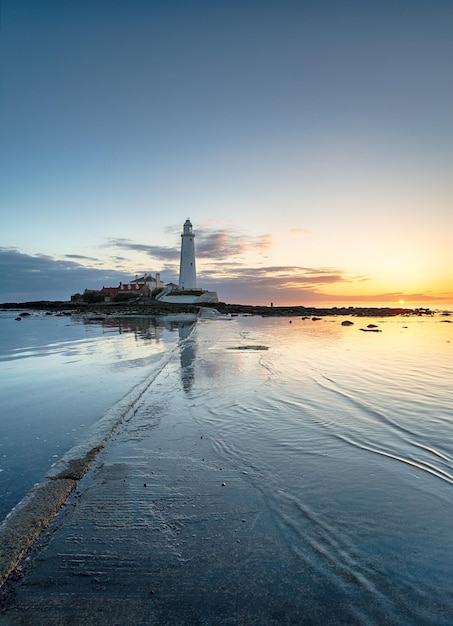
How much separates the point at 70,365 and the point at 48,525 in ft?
31.3

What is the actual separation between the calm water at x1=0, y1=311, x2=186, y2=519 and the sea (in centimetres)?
3

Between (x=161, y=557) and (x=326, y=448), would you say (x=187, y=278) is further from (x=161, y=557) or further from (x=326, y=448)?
(x=161, y=557)

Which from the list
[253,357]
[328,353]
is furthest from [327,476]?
[328,353]

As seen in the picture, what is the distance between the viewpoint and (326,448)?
16.9 ft

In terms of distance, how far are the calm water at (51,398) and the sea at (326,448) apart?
1.2 inches

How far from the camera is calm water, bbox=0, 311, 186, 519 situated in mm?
4586

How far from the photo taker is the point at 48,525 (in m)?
3.32

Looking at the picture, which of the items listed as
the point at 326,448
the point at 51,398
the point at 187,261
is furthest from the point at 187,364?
the point at 187,261

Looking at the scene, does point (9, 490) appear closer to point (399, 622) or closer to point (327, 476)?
point (327, 476)

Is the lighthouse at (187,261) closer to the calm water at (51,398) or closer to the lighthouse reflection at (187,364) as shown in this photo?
the lighthouse reflection at (187,364)

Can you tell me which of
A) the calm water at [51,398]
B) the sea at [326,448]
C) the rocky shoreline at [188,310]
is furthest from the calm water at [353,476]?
the rocky shoreline at [188,310]

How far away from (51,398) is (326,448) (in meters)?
5.70

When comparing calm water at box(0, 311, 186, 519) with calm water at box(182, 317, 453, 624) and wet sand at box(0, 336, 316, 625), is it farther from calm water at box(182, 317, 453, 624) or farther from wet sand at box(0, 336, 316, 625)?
calm water at box(182, 317, 453, 624)

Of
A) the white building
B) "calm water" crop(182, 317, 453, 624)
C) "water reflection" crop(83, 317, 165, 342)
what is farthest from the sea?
the white building
